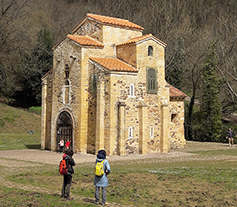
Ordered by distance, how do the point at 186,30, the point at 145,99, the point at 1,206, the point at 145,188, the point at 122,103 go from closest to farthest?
the point at 1,206, the point at 145,188, the point at 122,103, the point at 145,99, the point at 186,30

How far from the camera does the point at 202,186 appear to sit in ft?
49.6

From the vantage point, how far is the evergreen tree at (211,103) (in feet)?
134

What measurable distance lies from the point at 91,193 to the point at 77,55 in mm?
15748

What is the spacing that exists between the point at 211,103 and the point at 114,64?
59.4 ft

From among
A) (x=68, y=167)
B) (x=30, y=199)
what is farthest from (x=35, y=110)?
(x=68, y=167)

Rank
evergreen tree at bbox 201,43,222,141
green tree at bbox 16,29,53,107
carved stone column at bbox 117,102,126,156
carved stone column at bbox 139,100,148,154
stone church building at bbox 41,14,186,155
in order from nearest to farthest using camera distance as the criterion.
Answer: carved stone column at bbox 117,102,126,156, stone church building at bbox 41,14,186,155, carved stone column at bbox 139,100,148,154, evergreen tree at bbox 201,43,222,141, green tree at bbox 16,29,53,107

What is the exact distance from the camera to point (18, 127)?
4403 centimetres

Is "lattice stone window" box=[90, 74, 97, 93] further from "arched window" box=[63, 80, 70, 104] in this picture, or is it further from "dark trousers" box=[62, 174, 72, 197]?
"dark trousers" box=[62, 174, 72, 197]

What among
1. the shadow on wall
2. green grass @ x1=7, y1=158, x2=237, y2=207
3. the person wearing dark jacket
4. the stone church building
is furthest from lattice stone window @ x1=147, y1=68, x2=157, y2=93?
the person wearing dark jacket

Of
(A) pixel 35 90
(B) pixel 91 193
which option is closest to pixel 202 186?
(B) pixel 91 193

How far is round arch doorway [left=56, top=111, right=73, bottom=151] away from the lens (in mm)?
28172

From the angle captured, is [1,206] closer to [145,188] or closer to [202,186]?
[145,188]

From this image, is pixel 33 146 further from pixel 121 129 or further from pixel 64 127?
pixel 121 129

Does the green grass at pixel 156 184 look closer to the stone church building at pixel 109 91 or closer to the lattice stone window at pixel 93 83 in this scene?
the stone church building at pixel 109 91
